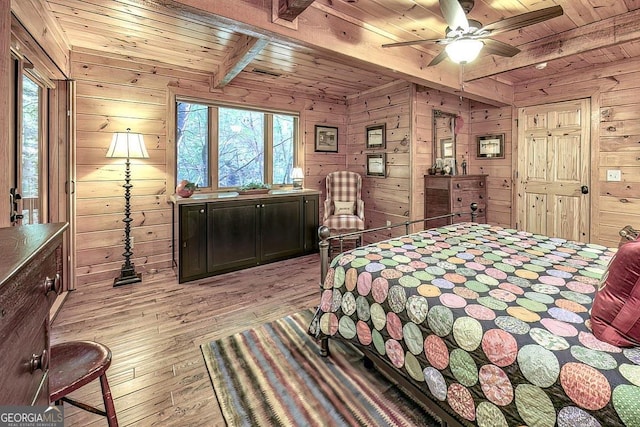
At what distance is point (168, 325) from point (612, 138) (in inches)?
197

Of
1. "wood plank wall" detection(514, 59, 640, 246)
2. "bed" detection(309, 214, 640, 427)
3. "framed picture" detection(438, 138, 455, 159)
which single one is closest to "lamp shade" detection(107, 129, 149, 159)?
"bed" detection(309, 214, 640, 427)

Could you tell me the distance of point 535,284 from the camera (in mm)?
1584

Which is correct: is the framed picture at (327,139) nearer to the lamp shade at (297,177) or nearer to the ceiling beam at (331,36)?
the lamp shade at (297,177)

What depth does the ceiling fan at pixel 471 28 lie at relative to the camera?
1831 millimetres

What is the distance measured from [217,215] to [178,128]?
49.6 inches

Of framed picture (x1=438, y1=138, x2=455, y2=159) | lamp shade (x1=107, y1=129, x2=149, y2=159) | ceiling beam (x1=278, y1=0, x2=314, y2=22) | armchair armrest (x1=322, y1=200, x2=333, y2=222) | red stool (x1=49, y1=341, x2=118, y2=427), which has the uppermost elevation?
ceiling beam (x1=278, y1=0, x2=314, y2=22)

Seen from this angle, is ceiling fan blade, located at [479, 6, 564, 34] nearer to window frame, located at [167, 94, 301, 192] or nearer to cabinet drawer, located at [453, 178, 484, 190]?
cabinet drawer, located at [453, 178, 484, 190]

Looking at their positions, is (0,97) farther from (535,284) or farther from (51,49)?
(535,284)

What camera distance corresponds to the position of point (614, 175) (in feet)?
11.8

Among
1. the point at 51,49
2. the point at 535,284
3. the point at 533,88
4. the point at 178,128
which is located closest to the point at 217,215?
the point at 178,128

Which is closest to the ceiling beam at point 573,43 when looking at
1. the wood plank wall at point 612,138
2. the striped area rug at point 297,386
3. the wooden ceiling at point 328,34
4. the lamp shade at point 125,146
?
the wooden ceiling at point 328,34

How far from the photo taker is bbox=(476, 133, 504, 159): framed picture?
4.55 meters

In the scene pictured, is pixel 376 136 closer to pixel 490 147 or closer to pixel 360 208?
pixel 360 208

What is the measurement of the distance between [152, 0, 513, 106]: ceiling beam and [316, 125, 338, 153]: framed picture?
200 centimetres
